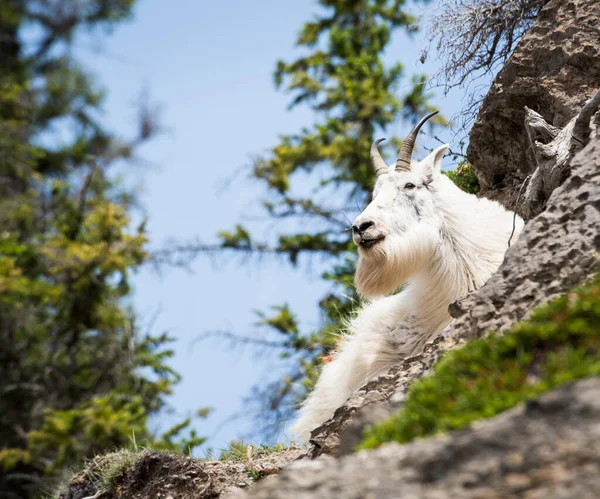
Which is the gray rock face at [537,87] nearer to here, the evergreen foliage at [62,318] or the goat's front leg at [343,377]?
the goat's front leg at [343,377]

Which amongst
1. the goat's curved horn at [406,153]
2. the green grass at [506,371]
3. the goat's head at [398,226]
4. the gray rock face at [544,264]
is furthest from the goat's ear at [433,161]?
the green grass at [506,371]

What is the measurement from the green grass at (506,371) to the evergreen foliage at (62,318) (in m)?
8.48

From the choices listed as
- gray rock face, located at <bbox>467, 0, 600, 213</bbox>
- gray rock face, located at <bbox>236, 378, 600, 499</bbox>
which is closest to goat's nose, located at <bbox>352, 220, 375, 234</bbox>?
gray rock face, located at <bbox>467, 0, 600, 213</bbox>

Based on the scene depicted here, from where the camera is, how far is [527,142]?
6938 mm

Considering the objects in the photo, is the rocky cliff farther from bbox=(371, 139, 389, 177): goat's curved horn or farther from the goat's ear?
bbox=(371, 139, 389, 177): goat's curved horn

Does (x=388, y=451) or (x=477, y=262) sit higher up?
(x=477, y=262)

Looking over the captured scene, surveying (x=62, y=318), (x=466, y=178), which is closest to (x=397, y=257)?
(x=466, y=178)

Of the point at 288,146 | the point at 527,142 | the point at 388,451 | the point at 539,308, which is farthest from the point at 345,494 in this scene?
the point at 288,146

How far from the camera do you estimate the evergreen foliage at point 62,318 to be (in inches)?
518

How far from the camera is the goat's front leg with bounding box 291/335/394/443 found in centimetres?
618

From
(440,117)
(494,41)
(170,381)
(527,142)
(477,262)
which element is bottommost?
(477,262)

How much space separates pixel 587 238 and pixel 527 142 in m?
3.31

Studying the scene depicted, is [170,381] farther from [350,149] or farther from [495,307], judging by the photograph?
[495,307]

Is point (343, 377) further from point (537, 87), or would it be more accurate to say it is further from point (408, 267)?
point (537, 87)
